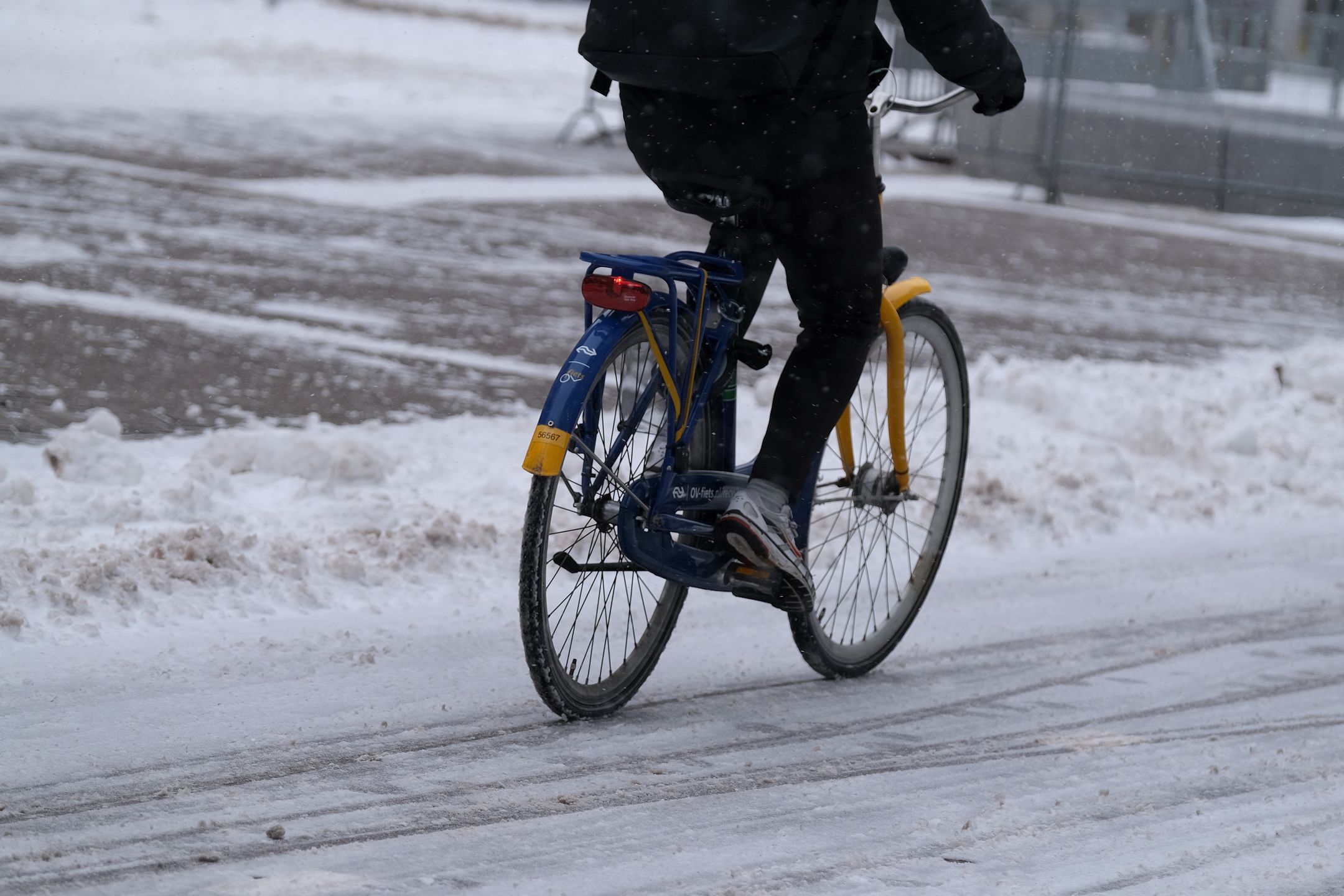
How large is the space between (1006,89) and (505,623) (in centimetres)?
191

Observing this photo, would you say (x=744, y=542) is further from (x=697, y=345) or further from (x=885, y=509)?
(x=885, y=509)

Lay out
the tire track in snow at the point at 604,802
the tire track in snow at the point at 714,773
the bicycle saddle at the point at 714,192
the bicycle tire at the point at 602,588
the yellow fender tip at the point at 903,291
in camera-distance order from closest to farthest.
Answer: the tire track in snow at the point at 604,802 → the tire track in snow at the point at 714,773 → the bicycle tire at the point at 602,588 → the bicycle saddle at the point at 714,192 → the yellow fender tip at the point at 903,291

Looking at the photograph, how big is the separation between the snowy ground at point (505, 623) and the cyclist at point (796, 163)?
66cm

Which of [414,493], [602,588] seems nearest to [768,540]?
[602,588]

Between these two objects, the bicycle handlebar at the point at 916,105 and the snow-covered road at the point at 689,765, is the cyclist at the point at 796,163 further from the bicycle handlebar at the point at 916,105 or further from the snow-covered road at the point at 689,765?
the snow-covered road at the point at 689,765

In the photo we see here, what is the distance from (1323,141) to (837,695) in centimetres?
1355

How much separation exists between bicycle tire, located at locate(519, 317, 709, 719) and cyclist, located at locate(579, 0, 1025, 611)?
246mm

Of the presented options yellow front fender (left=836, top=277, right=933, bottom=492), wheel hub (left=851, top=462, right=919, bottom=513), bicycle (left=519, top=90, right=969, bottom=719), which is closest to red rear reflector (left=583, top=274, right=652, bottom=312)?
bicycle (left=519, top=90, right=969, bottom=719)

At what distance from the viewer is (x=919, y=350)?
174 inches

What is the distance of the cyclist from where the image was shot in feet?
11.0

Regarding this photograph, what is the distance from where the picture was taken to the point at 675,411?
3615mm

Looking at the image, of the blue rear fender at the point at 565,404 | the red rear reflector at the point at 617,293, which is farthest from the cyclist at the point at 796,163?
the blue rear fender at the point at 565,404

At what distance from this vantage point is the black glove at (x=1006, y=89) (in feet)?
11.7

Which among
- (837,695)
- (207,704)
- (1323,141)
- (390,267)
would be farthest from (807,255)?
(1323,141)
